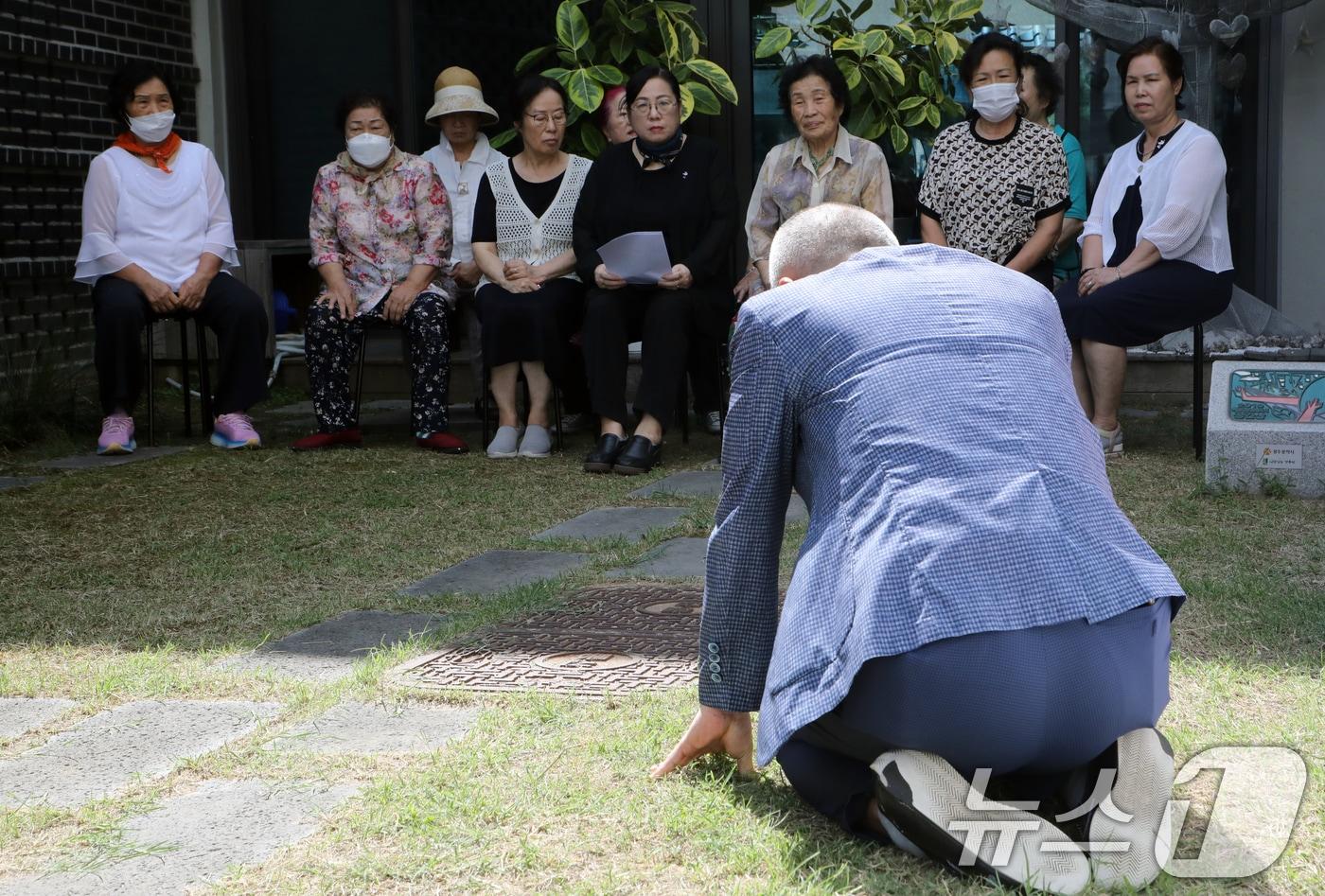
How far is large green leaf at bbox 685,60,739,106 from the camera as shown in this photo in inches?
276

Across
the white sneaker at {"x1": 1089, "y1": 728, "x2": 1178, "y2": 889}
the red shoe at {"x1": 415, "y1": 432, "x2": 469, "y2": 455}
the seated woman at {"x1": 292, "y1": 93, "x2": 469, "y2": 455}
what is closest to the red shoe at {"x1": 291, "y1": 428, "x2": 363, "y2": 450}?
the seated woman at {"x1": 292, "y1": 93, "x2": 469, "y2": 455}

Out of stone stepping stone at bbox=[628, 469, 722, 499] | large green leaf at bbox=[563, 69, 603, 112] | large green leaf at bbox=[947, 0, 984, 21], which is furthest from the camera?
large green leaf at bbox=[947, 0, 984, 21]

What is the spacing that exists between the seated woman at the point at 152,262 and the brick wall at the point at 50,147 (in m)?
0.95

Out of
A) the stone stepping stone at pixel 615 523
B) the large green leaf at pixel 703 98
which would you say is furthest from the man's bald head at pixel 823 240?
the large green leaf at pixel 703 98

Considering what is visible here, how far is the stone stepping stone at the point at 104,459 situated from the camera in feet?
18.9

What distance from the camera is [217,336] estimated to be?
615 centimetres

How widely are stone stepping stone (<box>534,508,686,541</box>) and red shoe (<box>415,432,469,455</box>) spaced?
1.39 meters

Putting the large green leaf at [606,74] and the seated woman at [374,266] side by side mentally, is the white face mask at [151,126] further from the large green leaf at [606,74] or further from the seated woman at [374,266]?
the large green leaf at [606,74]

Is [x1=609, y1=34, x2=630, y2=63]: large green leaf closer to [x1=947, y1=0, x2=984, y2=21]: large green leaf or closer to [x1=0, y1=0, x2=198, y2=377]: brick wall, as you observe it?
[x1=947, y1=0, x2=984, y2=21]: large green leaf

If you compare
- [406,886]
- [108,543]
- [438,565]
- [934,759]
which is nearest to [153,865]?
[406,886]

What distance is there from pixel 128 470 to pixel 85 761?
3264 millimetres

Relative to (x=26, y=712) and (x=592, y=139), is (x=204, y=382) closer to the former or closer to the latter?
(x=592, y=139)

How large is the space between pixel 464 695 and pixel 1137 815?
128 centimetres

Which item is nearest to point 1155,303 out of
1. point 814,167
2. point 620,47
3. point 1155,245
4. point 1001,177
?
point 1155,245
